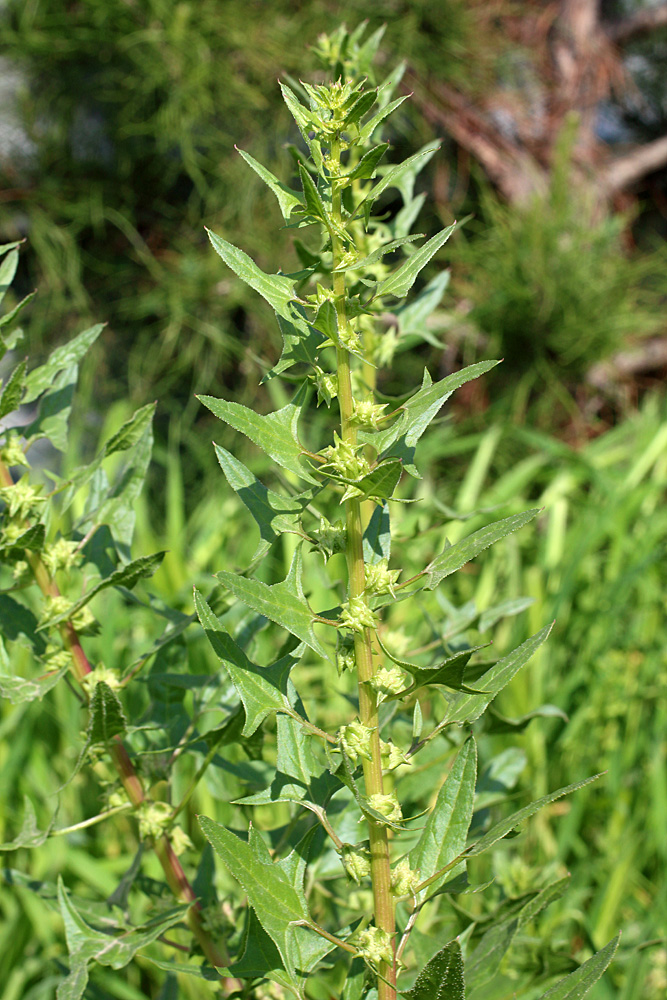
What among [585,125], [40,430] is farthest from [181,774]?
[585,125]

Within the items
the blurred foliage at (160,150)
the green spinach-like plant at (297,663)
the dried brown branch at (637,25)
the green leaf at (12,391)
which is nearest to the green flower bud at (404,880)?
the green spinach-like plant at (297,663)

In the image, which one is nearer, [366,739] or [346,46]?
[366,739]

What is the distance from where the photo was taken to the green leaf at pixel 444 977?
21 centimetres

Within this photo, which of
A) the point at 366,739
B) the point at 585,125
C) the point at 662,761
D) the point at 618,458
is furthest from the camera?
the point at 585,125

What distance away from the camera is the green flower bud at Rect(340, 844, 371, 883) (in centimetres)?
25

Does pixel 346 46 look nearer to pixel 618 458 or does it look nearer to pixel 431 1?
pixel 618 458

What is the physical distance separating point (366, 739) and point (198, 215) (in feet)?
4.72

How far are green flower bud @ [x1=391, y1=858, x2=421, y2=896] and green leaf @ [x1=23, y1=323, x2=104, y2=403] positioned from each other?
23cm

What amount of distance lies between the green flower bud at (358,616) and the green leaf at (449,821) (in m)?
0.07

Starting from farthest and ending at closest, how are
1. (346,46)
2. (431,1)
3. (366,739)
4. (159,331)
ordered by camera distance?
1. (159,331)
2. (431,1)
3. (346,46)
4. (366,739)

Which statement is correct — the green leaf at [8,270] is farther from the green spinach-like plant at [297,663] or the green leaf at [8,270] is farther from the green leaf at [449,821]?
the green leaf at [449,821]

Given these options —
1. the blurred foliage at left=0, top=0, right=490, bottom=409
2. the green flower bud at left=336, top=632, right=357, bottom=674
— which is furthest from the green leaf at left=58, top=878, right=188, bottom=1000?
the blurred foliage at left=0, top=0, right=490, bottom=409

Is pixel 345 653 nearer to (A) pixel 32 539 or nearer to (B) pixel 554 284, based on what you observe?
(A) pixel 32 539

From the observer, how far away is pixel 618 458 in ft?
4.36
